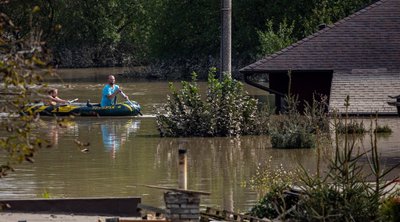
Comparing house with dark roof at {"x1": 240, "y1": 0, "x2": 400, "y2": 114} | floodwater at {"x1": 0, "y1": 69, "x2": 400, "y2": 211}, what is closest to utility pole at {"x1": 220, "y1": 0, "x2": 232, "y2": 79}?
floodwater at {"x1": 0, "y1": 69, "x2": 400, "y2": 211}

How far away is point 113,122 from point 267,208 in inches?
850

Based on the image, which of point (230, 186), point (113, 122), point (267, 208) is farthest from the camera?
point (113, 122)

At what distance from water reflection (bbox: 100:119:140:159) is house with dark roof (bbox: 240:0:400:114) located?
445cm

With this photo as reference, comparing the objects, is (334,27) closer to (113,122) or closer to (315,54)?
(315,54)

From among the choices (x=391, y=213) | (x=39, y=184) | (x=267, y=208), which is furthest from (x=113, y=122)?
(x=391, y=213)

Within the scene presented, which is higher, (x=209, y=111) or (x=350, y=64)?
(x=350, y=64)

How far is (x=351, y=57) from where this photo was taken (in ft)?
135

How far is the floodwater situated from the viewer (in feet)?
72.9

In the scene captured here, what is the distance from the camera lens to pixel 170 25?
79500mm

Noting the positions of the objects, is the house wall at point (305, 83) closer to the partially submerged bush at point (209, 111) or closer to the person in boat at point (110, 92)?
the person in boat at point (110, 92)

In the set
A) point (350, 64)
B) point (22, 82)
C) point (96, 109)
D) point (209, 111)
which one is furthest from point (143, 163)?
point (22, 82)

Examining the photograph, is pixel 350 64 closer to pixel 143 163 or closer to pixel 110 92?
pixel 110 92

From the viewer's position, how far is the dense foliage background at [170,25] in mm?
66250

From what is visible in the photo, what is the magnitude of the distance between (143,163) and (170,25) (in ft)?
173
